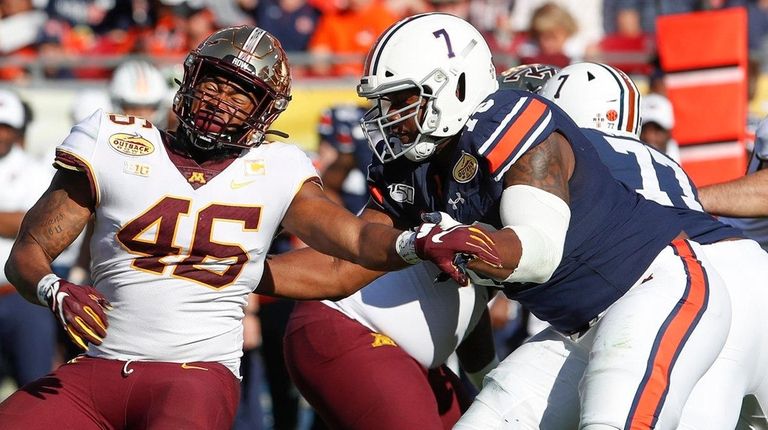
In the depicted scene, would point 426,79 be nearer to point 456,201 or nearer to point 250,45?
point 456,201

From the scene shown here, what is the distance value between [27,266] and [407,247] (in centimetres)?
111

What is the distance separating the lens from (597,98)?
4.82 metres

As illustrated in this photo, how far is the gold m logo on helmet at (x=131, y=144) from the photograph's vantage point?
3914 millimetres

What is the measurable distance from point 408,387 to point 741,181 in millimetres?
1430

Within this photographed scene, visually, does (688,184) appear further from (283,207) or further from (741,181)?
(283,207)

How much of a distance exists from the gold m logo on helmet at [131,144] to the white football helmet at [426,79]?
682 millimetres

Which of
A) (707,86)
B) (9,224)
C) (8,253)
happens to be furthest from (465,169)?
(707,86)

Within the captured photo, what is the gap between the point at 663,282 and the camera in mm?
3930

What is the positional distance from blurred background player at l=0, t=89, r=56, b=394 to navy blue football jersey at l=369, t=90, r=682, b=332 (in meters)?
3.31

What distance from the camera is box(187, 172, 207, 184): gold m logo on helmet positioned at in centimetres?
396

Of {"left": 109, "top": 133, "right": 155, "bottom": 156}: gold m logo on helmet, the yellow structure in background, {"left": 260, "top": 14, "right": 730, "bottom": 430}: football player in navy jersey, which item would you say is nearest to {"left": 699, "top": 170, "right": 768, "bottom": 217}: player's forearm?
{"left": 260, "top": 14, "right": 730, "bottom": 430}: football player in navy jersey

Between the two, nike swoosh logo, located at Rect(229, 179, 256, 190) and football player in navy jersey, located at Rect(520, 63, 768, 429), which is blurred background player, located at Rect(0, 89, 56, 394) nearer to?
nike swoosh logo, located at Rect(229, 179, 256, 190)

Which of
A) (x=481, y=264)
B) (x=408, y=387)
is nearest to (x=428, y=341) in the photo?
(x=408, y=387)

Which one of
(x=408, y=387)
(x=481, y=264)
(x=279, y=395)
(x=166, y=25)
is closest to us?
(x=481, y=264)
